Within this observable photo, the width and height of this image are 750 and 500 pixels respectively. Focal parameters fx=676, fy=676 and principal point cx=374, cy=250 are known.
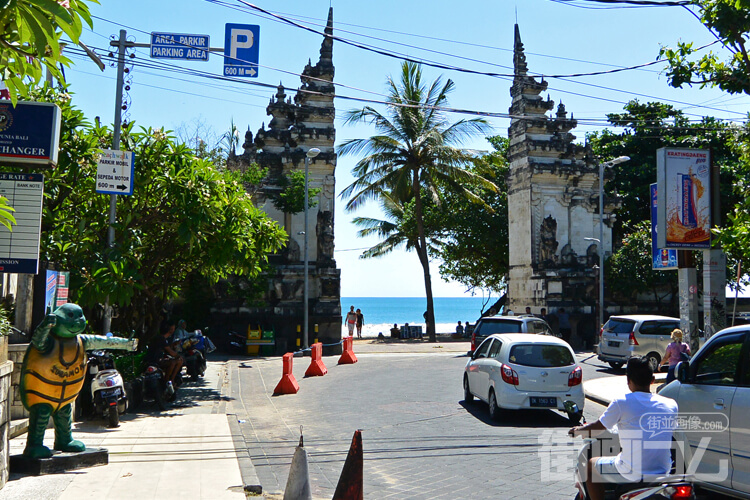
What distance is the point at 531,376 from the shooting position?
1200 cm

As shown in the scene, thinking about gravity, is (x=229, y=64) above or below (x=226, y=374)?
above

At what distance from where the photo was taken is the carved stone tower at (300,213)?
30.4 m

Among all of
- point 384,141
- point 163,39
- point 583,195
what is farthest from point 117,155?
point 583,195

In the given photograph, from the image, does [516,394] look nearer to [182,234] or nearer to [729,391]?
[729,391]

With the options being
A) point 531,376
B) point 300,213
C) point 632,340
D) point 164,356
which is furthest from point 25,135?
point 300,213

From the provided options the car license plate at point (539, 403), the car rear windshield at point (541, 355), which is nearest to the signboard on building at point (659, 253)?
the car rear windshield at point (541, 355)

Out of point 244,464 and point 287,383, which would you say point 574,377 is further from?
point 287,383

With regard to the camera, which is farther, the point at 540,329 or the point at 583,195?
the point at 583,195

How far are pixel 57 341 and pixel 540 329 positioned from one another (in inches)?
595

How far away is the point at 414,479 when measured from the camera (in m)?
8.02

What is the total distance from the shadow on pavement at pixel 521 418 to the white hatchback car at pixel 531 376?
23cm

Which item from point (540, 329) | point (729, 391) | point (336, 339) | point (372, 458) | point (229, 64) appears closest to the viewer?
point (729, 391)

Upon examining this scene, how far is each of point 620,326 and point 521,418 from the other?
10.2 m

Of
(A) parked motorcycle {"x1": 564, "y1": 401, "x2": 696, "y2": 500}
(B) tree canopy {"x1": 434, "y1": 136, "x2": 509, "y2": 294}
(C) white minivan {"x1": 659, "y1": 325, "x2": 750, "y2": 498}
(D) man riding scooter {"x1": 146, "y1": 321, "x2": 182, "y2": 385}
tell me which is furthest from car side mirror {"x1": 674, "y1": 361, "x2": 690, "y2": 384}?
(B) tree canopy {"x1": 434, "y1": 136, "x2": 509, "y2": 294}
